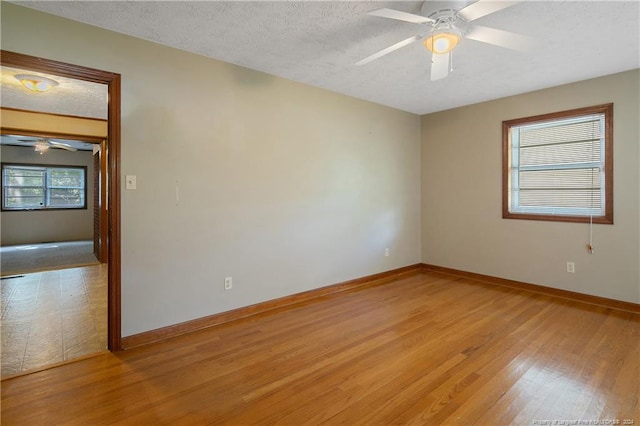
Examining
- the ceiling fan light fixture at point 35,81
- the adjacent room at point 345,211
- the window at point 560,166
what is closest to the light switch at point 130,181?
the adjacent room at point 345,211

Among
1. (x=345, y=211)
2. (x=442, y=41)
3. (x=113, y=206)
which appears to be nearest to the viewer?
(x=442, y=41)

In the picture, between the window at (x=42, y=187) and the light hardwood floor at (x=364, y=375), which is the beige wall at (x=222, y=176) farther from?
the window at (x=42, y=187)

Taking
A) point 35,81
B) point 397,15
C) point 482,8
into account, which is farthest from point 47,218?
point 482,8

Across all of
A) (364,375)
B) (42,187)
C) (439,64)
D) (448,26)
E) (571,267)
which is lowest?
(364,375)

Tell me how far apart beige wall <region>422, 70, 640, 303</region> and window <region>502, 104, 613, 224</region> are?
8cm

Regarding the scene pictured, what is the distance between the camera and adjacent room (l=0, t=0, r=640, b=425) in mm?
1960

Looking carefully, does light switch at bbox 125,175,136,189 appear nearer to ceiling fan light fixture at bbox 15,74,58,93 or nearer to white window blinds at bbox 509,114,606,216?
ceiling fan light fixture at bbox 15,74,58,93

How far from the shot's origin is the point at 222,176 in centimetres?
299

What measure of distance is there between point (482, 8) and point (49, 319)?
4341 millimetres

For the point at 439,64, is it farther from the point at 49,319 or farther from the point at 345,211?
the point at 49,319

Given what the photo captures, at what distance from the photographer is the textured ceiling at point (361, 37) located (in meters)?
2.13

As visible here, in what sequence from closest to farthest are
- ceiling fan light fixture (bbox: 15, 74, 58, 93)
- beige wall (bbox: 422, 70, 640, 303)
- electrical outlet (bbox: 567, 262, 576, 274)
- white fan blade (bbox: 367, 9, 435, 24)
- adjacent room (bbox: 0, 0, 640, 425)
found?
white fan blade (bbox: 367, 9, 435, 24) < adjacent room (bbox: 0, 0, 640, 425) < ceiling fan light fixture (bbox: 15, 74, 58, 93) < beige wall (bbox: 422, 70, 640, 303) < electrical outlet (bbox: 567, 262, 576, 274)

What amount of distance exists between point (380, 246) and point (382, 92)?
6.84 ft

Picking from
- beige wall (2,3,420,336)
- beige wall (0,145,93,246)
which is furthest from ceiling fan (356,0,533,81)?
beige wall (0,145,93,246)
